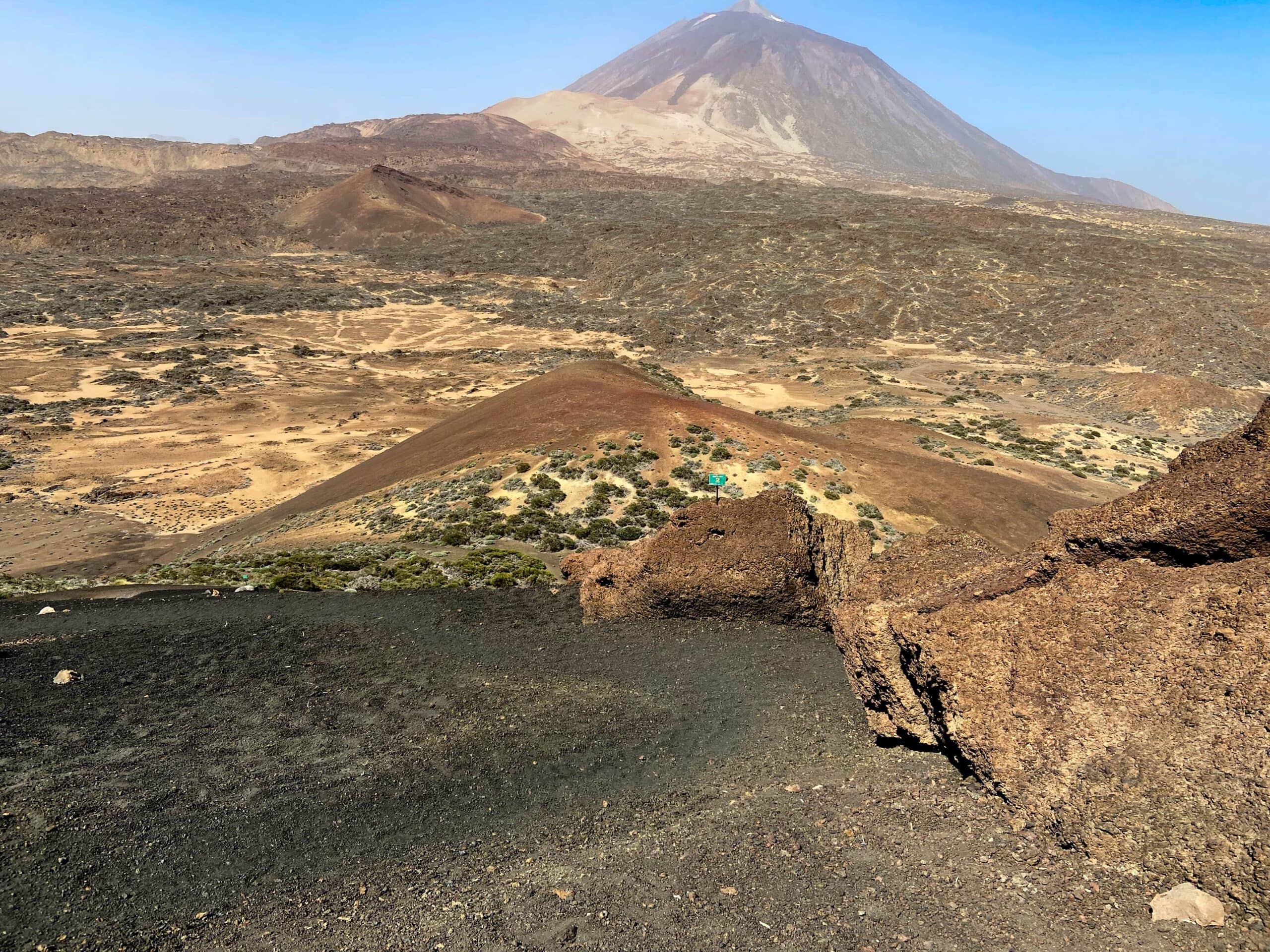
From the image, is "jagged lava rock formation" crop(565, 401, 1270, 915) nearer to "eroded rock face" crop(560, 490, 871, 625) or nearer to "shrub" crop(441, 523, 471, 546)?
"eroded rock face" crop(560, 490, 871, 625)

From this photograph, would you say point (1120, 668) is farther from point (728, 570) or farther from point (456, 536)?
point (456, 536)

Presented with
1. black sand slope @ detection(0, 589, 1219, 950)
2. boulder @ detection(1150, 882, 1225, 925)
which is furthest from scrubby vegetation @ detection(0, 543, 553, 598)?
boulder @ detection(1150, 882, 1225, 925)

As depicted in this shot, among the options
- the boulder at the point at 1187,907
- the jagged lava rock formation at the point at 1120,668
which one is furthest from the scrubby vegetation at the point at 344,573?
the boulder at the point at 1187,907

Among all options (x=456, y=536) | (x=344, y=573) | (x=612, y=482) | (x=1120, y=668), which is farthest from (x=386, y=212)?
(x=1120, y=668)

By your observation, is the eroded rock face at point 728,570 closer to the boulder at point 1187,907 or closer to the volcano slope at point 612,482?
the volcano slope at point 612,482

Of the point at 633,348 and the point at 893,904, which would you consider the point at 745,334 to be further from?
the point at 893,904

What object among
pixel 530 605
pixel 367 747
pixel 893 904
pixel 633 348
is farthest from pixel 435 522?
pixel 633 348
